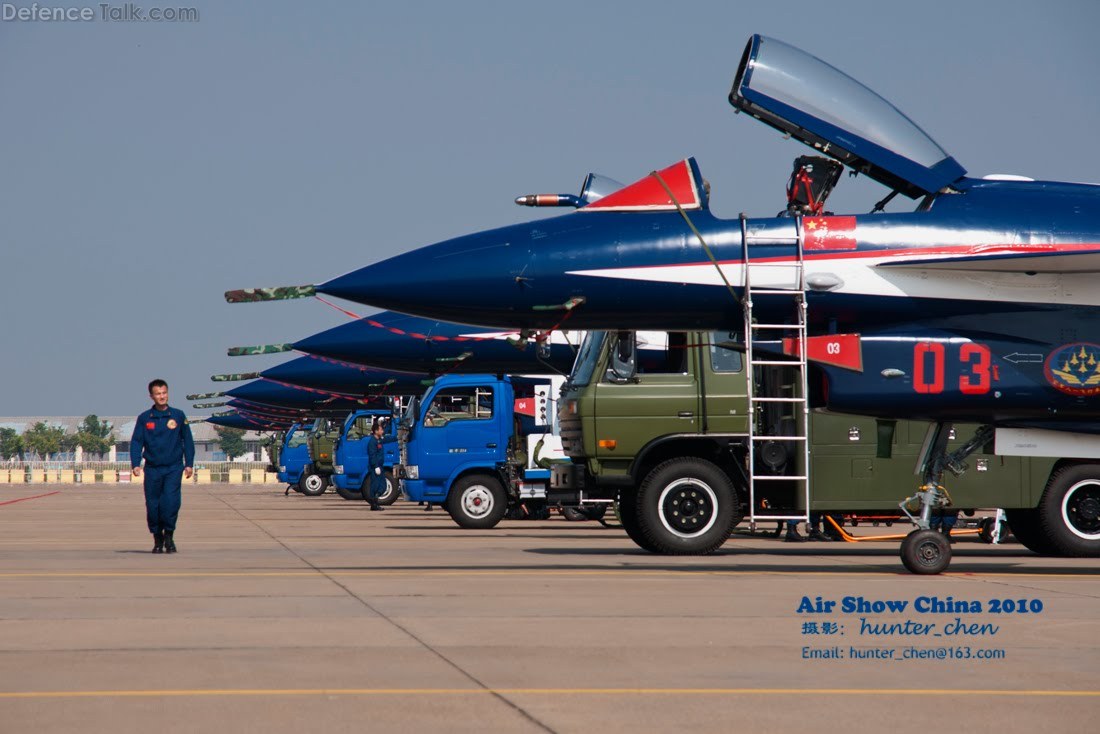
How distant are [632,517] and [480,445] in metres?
7.68

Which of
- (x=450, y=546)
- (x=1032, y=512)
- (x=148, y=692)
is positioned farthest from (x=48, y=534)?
(x=148, y=692)

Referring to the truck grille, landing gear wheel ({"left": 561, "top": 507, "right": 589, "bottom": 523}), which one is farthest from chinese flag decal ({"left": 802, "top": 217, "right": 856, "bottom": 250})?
landing gear wheel ({"left": 561, "top": 507, "right": 589, "bottom": 523})

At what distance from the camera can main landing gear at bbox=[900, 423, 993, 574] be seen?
11.7 meters

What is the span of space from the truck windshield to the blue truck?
5690 millimetres

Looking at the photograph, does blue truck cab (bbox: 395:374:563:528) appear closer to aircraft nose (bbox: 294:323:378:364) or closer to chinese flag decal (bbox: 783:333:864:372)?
aircraft nose (bbox: 294:323:378:364)

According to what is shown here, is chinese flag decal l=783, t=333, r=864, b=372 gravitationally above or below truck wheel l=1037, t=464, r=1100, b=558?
above

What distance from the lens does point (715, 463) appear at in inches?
563

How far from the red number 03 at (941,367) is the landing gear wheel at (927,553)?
1.29 metres

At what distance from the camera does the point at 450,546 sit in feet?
54.2

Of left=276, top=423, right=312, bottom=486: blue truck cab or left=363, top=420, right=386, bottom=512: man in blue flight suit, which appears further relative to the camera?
left=276, top=423, right=312, bottom=486: blue truck cab

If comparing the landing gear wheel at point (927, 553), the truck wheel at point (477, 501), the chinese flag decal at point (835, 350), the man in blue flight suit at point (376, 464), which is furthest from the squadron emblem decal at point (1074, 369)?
the man in blue flight suit at point (376, 464)

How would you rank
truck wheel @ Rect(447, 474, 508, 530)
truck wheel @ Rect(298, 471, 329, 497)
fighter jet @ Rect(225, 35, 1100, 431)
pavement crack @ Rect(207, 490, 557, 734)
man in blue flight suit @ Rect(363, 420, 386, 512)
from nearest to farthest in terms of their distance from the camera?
pavement crack @ Rect(207, 490, 557, 734) < fighter jet @ Rect(225, 35, 1100, 431) < truck wheel @ Rect(447, 474, 508, 530) < man in blue flight suit @ Rect(363, 420, 386, 512) < truck wheel @ Rect(298, 471, 329, 497)

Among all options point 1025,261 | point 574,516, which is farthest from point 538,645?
point 574,516

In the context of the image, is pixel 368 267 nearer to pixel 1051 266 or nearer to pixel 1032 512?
pixel 1051 266
